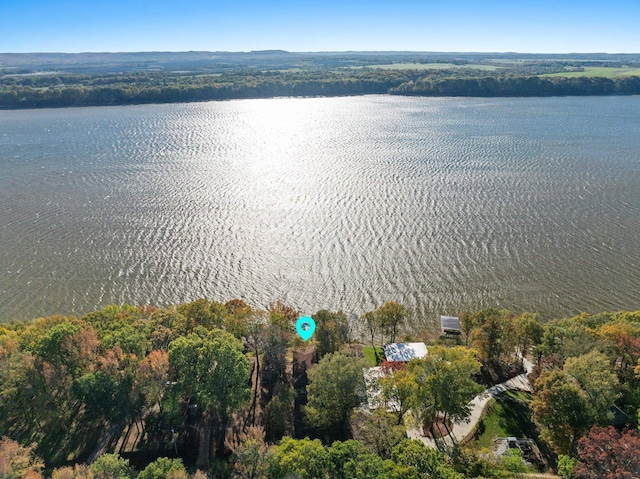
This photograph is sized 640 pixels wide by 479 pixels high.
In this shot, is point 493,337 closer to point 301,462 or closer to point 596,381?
point 596,381

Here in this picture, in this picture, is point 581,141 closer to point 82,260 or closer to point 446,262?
point 446,262

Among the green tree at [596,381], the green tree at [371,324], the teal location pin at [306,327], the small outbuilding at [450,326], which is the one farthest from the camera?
the small outbuilding at [450,326]

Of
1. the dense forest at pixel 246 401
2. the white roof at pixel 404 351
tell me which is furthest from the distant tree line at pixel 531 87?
the white roof at pixel 404 351

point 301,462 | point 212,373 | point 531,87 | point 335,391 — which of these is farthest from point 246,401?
point 531,87

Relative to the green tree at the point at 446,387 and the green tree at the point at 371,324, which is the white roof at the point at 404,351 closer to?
the green tree at the point at 371,324

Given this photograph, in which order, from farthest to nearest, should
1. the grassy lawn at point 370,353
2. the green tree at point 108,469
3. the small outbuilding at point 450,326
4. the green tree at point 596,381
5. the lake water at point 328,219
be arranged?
the lake water at point 328,219 < the small outbuilding at point 450,326 < the grassy lawn at point 370,353 < the green tree at point 596,381 < the green tree at point 108,469

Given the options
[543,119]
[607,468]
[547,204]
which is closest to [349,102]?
[543,119]

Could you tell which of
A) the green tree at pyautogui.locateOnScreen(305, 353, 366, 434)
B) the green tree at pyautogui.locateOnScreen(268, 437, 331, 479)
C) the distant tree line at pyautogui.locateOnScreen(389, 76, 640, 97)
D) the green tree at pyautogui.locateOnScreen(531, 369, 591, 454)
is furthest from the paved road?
the distant tree line at pyautogui.locateOnScreen(389, 76, 640, 97)
